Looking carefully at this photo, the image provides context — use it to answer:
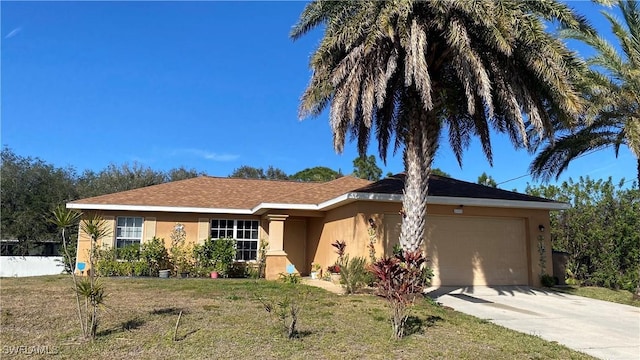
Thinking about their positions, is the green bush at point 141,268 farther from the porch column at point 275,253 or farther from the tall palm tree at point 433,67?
the tall palm tree at point 433,67

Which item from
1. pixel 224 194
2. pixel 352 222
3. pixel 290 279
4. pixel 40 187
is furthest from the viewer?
pixel 40 187

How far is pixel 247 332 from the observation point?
7.41m

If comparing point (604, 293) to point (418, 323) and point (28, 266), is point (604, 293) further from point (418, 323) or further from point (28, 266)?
point (28, 266)

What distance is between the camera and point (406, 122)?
12562mm

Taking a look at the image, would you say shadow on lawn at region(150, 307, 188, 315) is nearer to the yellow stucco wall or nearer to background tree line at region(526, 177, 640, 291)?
the yellow stucco wall

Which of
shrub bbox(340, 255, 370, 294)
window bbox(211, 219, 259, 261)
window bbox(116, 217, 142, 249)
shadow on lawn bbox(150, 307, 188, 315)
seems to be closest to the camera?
shadow on lawn bbox(150, 307, 188, 315)

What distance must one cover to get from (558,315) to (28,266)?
24.5 m

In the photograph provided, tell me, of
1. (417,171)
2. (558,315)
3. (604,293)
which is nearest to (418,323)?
(558,315)

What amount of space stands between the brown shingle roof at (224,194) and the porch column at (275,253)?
805 millimetres

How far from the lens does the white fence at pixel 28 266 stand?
2289cm

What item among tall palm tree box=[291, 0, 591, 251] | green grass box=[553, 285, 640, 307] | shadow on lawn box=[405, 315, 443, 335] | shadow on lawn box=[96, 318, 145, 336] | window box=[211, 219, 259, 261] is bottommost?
green grass box=[553, 285, 640, 307]

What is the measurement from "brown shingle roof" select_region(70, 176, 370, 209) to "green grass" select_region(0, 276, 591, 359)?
274 inches

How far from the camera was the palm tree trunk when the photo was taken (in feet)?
36.1

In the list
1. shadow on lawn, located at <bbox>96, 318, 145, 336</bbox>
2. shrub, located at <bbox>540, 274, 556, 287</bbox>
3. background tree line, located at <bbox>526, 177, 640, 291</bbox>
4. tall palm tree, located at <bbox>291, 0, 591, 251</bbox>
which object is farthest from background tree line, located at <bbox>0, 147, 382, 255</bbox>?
background tree line, located at <bbox>526, 177, 640, 291</bbox>
